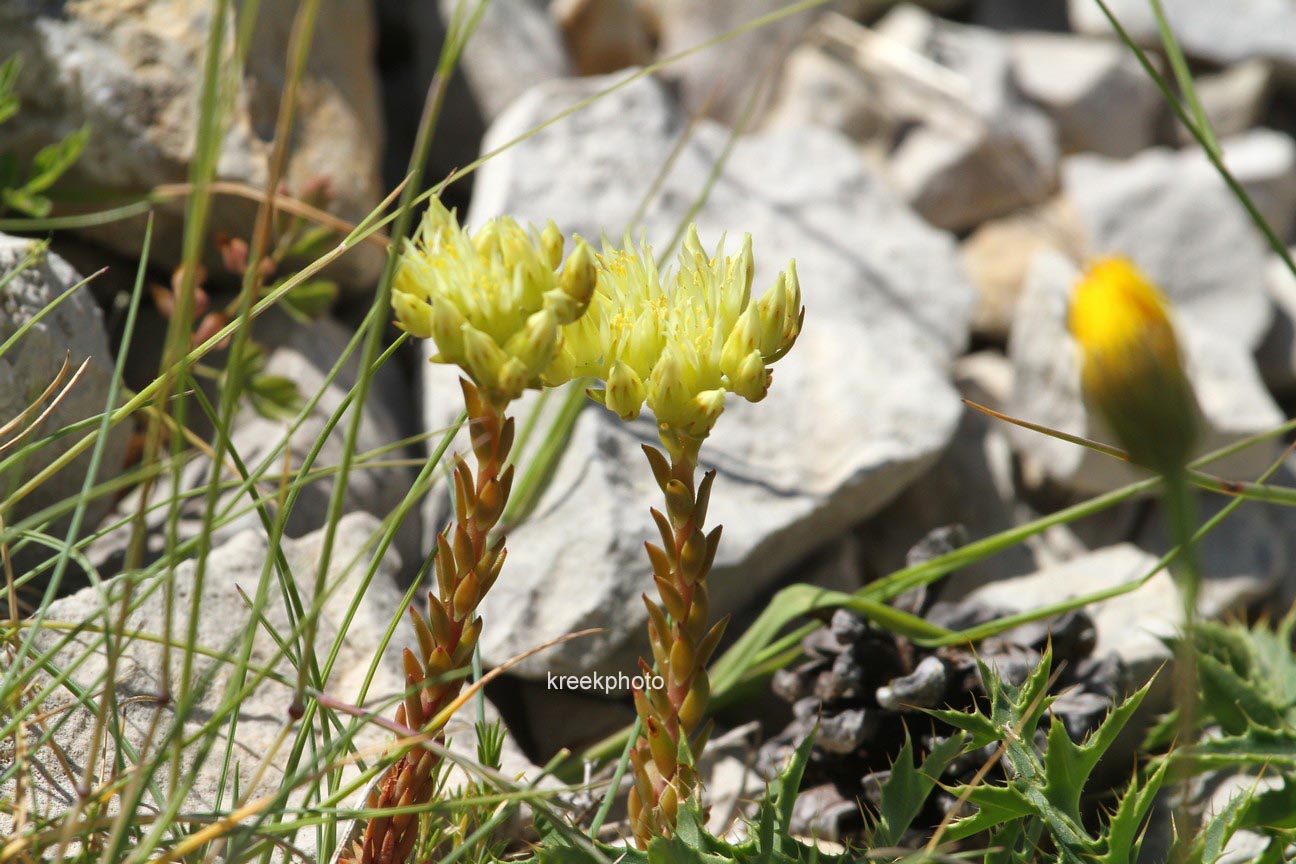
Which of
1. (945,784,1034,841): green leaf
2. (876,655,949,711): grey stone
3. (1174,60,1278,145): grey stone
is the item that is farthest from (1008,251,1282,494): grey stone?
(945,784,1034,841): green leaf

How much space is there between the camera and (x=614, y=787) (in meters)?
1.08

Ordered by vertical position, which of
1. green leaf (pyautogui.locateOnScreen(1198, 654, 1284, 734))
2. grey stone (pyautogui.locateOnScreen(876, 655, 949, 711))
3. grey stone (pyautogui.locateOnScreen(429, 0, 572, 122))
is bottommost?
green leaf (pyautogui.locateOnScreen(1198, 654, 1284, 734))

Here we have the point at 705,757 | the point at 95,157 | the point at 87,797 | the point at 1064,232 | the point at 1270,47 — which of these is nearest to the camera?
the point at 87,797

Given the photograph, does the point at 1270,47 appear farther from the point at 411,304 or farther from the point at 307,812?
the point at 307,812

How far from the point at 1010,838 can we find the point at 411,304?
830 mm

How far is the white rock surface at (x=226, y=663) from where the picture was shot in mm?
1182

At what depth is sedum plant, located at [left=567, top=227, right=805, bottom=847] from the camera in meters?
0.93

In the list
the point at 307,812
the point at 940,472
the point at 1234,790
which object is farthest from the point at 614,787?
the point at 940,472

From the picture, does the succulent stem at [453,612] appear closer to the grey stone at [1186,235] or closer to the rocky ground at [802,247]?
the rocky ground at [802,247]

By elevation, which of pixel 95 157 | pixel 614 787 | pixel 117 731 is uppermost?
pixel 95 157

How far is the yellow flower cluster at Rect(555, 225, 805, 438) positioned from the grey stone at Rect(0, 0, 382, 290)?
107 cm

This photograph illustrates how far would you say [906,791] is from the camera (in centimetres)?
108

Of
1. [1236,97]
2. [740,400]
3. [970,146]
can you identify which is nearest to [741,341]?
[740,400]

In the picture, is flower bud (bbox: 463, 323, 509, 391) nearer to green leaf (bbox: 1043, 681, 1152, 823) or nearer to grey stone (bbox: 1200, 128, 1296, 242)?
green leaf (bbox: 1043, 681, 1152, 823)
